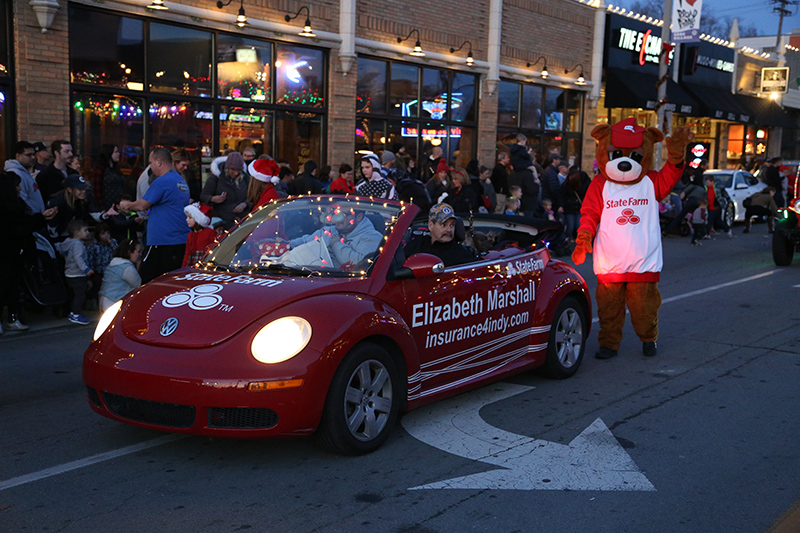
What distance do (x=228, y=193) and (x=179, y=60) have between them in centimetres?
490

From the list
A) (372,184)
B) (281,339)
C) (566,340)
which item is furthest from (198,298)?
(372,184)

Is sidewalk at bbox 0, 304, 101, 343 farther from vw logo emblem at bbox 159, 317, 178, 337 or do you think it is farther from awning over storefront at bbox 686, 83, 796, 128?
awning over storefront at bbox 686, 83, 796, 128

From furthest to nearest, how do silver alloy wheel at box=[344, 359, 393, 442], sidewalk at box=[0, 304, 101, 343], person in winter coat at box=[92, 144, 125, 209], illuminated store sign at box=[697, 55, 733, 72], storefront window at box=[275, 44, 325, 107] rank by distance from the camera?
illuminated store sign at box=[697, 55, 733, 72]
storefront window at box=[275, 44, 325, 107]
person in winter coat at box=[92, 144, 125, 209]
sidewalk at box=[0, 304, 101, 343]
silver alloy wheel at box=[344, 359, 393, 442]

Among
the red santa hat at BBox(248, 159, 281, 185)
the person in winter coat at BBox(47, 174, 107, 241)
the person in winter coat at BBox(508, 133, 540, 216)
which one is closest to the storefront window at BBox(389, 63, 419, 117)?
the person in winter coat at BBox(508, 133, 540, 216)

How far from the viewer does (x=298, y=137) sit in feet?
55.7

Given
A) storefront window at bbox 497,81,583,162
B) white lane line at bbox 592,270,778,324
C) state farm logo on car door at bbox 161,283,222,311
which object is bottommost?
white lane line at bbox 592,270,778,324

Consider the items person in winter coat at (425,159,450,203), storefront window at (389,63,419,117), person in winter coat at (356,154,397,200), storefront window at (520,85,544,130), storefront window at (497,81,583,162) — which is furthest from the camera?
storefront window at (520,85,544,130)

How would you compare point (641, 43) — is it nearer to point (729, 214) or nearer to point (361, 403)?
point (729, 214)

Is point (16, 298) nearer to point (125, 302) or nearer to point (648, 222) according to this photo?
point (125, 302)

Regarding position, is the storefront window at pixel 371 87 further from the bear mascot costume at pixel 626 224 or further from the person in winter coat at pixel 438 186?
the bear mascot costume at pixel 626 224

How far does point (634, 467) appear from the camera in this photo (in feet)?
15.9

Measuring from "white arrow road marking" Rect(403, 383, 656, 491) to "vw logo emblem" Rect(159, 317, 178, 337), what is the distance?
1586 mm

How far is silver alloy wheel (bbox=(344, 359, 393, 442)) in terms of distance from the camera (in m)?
4.77

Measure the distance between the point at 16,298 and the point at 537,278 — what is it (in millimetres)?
5430
